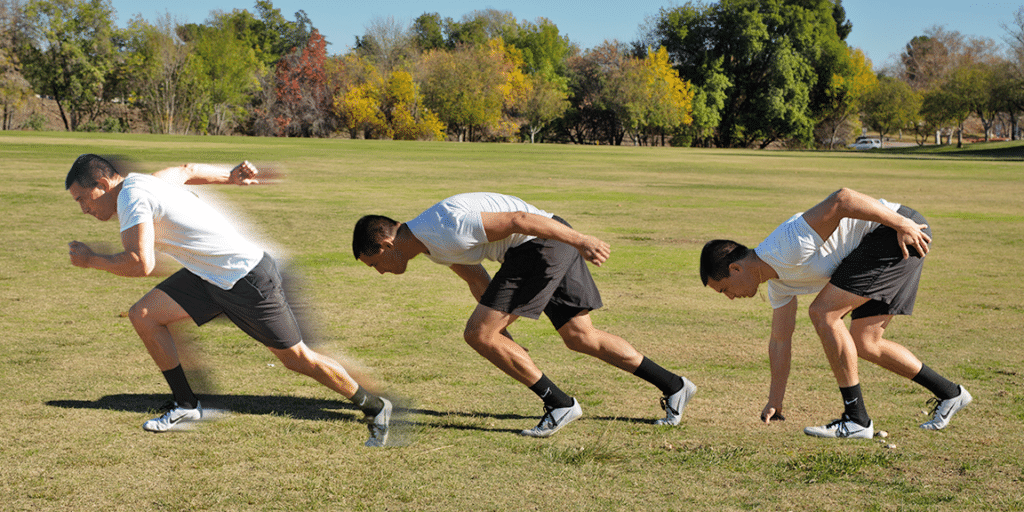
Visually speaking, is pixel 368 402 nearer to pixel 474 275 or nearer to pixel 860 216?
pixel 474 275

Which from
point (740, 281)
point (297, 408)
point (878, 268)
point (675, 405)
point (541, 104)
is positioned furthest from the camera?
point (541, 104)

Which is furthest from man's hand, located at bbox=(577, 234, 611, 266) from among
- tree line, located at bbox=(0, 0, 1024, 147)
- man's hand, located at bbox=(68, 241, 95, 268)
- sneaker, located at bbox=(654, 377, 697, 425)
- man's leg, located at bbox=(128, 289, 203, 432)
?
tree line, located at bbox=(0, 0, 1024, 147)

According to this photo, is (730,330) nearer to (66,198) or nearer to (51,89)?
(66,198)

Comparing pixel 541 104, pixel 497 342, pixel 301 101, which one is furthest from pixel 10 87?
pixel 497 342

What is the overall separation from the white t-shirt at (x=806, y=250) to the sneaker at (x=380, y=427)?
7.45 feet

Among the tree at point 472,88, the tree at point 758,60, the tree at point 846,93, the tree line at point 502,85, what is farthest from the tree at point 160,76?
the tree at point 846,93

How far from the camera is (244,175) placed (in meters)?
5.22

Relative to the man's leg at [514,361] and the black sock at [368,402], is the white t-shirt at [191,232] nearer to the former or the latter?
the black sock at [368,402]

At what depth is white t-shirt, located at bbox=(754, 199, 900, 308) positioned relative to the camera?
4.55 m

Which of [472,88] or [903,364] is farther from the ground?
[472,88]

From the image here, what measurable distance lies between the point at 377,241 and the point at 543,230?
90 centimetres

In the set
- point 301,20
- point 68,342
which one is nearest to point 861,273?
point 68,342

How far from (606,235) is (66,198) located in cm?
1099

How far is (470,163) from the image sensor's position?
3359 centimetres
